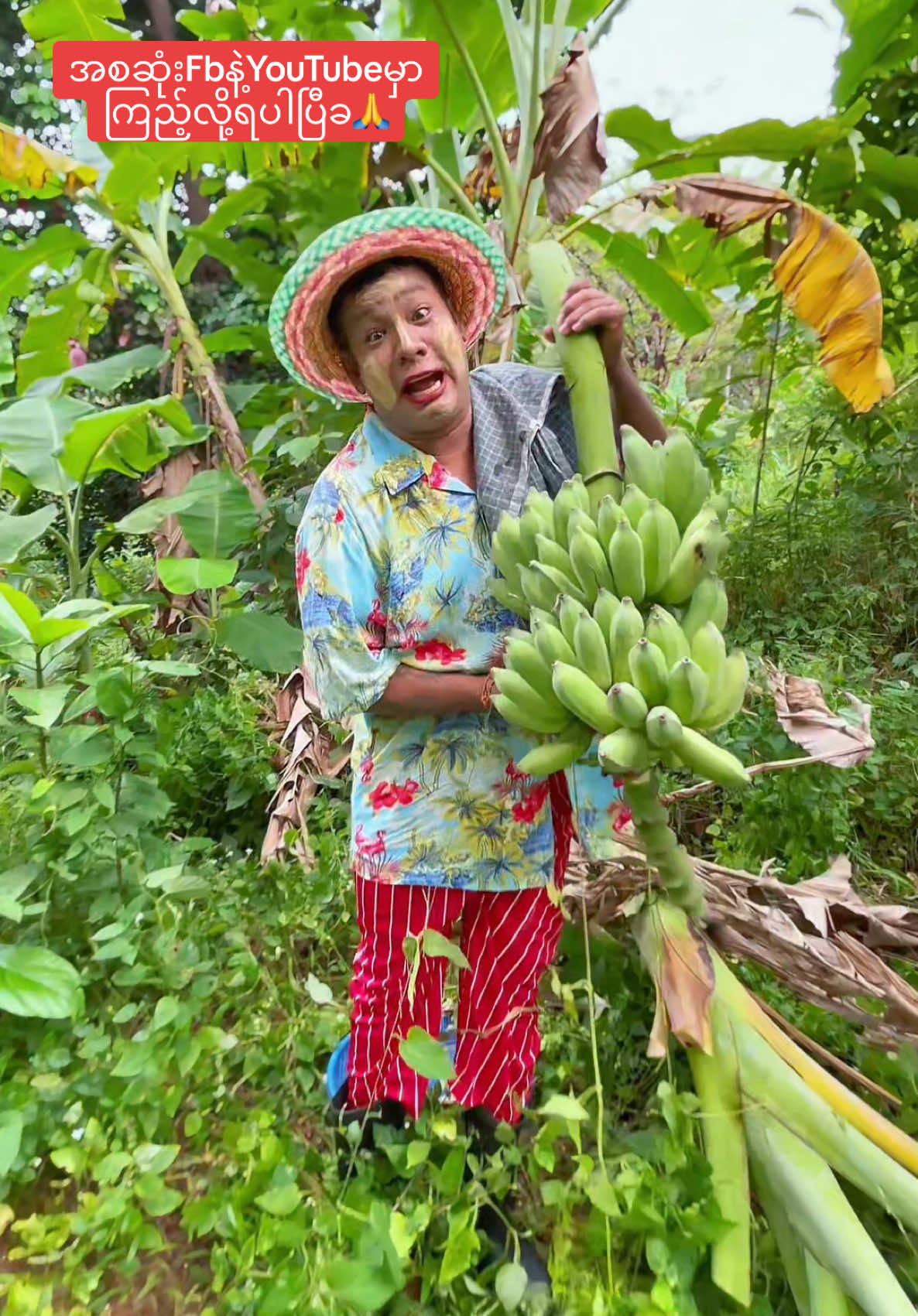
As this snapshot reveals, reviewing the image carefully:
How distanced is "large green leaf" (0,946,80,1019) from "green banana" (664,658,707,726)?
4.21 feet

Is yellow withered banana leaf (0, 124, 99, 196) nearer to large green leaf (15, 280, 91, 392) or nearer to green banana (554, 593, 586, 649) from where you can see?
large green leaf (15, 280, 91, 392)

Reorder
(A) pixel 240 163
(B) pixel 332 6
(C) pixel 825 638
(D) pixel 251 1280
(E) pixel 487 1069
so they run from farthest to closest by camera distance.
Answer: (C) pixel 825 638 → (A) pixel 240 163 → (B) pixel 332 6 → (E) pixel 487 1069 → (D) pixel 251 1280

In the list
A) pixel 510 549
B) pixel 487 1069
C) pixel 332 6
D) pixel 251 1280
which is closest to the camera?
pixel 510 549

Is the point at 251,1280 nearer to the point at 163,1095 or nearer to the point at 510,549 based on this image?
the point at 163,1095

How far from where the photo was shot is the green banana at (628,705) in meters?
0.82

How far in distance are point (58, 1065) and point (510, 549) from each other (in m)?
1.37

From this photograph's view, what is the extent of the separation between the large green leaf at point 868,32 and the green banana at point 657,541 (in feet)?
7.64

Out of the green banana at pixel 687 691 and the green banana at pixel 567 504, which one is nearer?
the green banana at pixel 687 691

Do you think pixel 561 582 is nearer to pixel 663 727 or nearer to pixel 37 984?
pixel 663 727

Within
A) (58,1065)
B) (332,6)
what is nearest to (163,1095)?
(58,1065)

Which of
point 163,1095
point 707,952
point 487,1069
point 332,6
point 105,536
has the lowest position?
point 163,1095

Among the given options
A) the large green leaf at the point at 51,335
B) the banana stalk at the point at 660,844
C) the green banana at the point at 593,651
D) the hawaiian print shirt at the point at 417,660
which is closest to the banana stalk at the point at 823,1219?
the banana stalk at the point at 660,844

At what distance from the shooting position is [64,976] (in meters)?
1.52

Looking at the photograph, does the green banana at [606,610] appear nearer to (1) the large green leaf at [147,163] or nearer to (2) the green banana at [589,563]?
(2) the green banana at [589,563]
